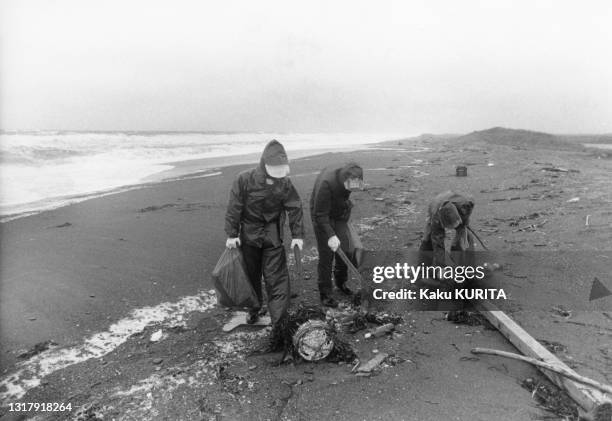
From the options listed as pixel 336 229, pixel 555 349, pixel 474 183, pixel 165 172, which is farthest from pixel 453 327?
pixel 165 172

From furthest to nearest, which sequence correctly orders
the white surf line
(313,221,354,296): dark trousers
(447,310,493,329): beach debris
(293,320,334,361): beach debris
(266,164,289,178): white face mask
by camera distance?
(313,221,354,296): dark trousers < (447,310,493,329): beach debris < (266,164,289,178): white face mask < (293,320,334,361): beach debris < the white surf line

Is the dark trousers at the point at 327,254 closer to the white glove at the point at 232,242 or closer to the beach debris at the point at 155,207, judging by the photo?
the white glove at the point at 232,242

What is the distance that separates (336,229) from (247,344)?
1.74 meters

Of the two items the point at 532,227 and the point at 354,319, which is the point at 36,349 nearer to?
the point at 354,319

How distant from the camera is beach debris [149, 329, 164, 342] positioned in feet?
13.1

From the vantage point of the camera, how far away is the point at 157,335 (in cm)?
405

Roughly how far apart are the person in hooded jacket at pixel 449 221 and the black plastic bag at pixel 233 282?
2.24 m

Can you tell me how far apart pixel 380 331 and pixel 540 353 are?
1368 mm

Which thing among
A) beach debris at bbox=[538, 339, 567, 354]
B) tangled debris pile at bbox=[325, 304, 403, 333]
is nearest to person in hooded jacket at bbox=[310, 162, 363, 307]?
tangled debris pile at bbox=[325, 304, 403, 333]

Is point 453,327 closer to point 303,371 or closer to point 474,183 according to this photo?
point 303,371

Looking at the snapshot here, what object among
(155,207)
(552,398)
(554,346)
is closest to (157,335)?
(552,398)

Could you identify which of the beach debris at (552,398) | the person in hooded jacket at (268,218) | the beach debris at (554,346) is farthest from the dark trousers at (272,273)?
the beach debris at (554,346)

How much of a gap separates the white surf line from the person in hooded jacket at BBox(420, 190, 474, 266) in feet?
9.07

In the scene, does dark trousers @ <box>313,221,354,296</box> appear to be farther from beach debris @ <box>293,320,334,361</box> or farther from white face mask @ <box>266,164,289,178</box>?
beach debris @ <box>293,320,334,361</box>
